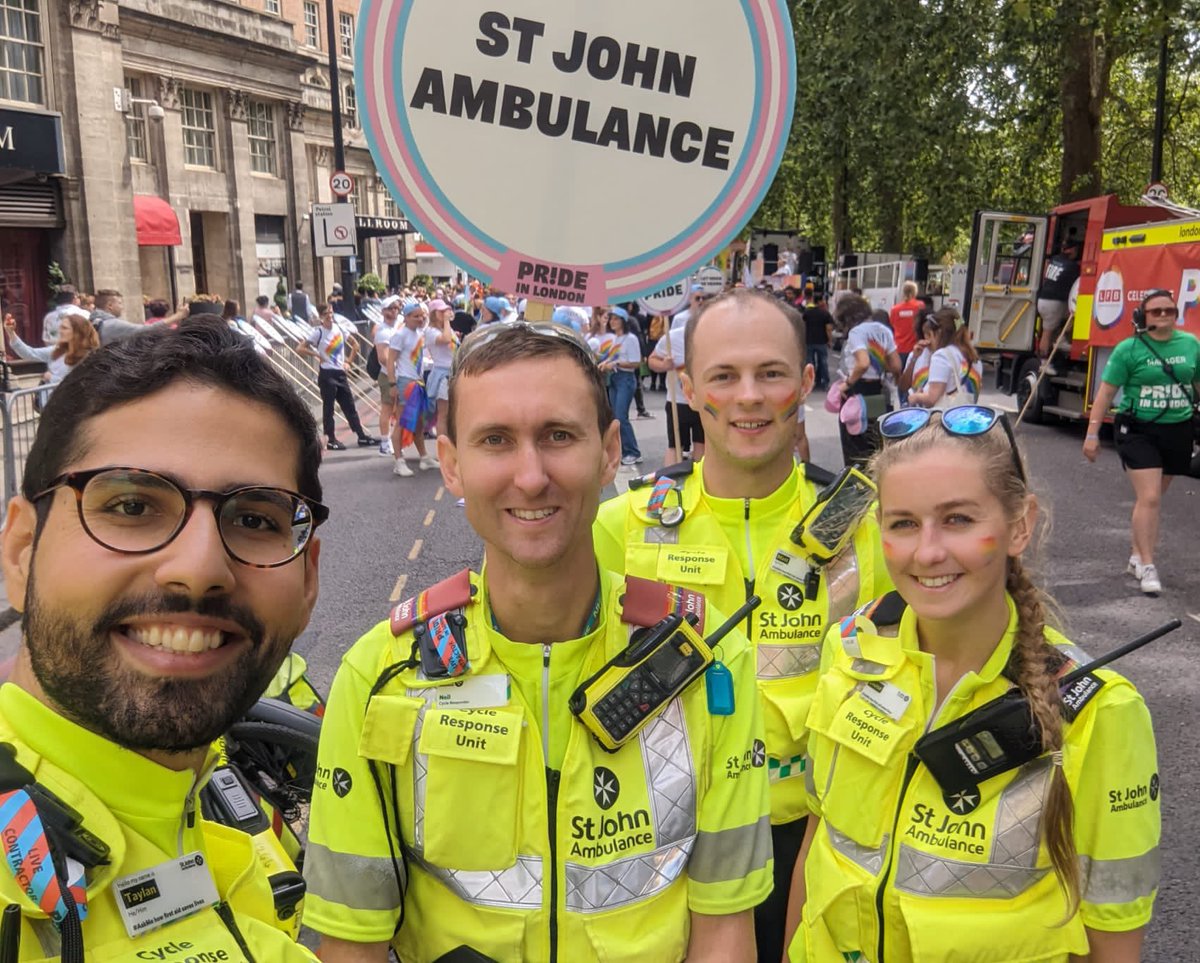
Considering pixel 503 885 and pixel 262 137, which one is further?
pixel 262 137

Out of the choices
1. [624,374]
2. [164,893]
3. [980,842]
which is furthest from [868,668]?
[624,374]

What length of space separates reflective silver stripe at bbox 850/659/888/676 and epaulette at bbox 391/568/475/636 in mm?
814

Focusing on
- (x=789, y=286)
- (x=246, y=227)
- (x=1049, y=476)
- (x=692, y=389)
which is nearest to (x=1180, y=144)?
(x=789, y=286)

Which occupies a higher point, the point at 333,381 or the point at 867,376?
the point at 867,376

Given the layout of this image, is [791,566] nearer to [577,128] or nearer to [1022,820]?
[1022,820]

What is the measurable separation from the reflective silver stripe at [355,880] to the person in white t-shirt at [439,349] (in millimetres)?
10569

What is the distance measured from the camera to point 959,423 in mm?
2174

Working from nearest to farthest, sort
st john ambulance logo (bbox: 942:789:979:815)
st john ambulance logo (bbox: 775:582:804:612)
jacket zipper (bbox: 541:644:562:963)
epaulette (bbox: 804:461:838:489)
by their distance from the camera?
jacket zipper (bbox: 541:644:562:963) < st john ambulance logo (bbox: 942:789:979:815) < st john ambulance logo (bbox: 775:582:804:612) < epaulette (bbox: 804:461:838:489)

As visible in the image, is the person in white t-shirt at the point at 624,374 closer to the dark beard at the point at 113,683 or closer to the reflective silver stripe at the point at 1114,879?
the reflective silver stripe at the point at 1114,879

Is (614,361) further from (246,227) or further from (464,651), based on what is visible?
(246,227)

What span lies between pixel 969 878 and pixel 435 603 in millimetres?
1093

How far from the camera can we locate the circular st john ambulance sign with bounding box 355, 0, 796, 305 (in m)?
1.96

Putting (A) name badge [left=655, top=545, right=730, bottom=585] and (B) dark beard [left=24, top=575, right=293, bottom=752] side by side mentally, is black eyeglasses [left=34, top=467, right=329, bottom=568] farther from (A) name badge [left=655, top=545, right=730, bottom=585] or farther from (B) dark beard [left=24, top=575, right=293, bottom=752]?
(A) name badge [left=655, top=545, right=730, bottom=585]

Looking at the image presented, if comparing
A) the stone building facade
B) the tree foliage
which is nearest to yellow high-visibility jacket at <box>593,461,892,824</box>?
the tree foliage
